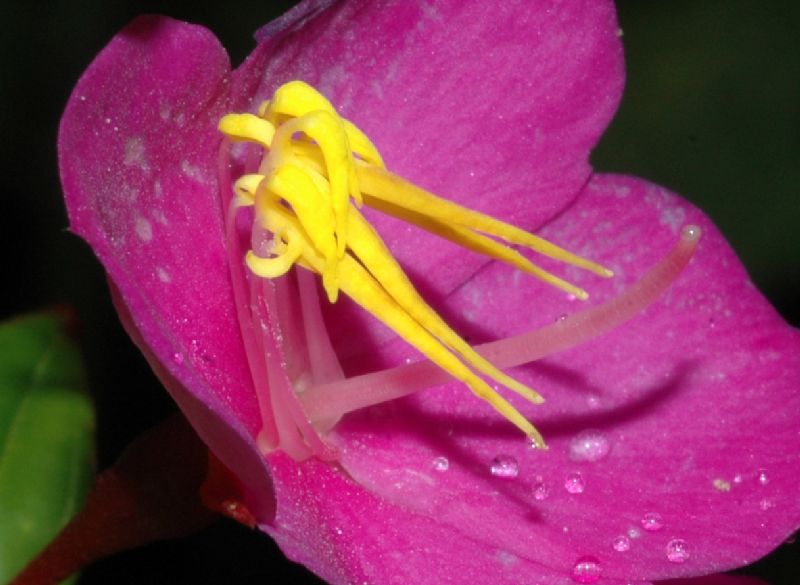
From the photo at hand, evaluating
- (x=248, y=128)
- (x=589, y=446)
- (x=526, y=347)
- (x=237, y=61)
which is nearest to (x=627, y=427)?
(x=589, y=446)

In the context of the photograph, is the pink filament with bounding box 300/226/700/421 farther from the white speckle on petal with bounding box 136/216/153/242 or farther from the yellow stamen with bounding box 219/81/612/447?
the white speckle on petal with bounding box 136/216/153/242

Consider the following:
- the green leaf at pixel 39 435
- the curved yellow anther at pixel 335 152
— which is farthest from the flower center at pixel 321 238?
the green leaf at pixel 39 435

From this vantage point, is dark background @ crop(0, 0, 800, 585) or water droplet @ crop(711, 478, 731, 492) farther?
dark background @ crop(0, 0, 800, 585)

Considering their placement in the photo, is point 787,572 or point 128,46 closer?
point 128,46

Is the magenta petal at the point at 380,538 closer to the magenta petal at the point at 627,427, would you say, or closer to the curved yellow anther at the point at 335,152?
the magenta petal at the point at 627,427

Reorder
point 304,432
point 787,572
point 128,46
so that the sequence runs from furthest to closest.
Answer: point 787,572, point 304,432, point 128,46

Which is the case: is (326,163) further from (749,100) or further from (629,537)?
(749,100)

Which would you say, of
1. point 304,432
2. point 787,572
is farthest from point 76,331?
point 787,572

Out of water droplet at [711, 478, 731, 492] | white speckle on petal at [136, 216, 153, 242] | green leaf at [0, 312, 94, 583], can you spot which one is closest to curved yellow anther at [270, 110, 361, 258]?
white speckle on petal at [136, 216, 153, 242]
